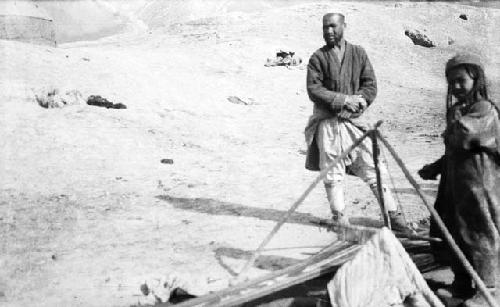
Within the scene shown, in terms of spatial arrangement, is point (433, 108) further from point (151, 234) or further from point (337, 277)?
point (337, 277)

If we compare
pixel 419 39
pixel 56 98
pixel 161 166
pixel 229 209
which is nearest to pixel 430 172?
pixel 229 209

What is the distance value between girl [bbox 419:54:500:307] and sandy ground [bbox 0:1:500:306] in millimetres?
1638

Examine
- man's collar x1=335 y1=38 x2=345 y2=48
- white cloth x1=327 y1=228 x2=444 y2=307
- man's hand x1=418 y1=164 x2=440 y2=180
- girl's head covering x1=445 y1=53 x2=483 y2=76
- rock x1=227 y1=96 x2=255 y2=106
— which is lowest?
rock x1=227 y1=96 x2=255 y2=106

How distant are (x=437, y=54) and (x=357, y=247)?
2070 cm

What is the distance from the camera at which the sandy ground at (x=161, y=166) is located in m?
4.57

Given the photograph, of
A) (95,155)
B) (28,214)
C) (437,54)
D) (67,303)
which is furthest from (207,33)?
(67,303)

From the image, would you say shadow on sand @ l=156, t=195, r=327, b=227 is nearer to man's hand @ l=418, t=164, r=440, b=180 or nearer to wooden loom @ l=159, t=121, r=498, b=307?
wooden loom @ l=159, t=121, r=498, b=307

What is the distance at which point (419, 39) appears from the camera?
22.7 metres

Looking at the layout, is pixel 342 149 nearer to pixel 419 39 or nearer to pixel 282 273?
pixel 282 273

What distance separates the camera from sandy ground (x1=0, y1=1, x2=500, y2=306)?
4.57 meters

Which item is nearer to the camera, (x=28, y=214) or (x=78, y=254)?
(x=78, y=254)

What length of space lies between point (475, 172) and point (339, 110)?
1.51 m

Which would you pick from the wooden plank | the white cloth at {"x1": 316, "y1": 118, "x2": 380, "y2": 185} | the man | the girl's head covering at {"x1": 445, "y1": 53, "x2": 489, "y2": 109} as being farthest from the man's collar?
the wooden plank

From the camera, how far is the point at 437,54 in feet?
72.7
